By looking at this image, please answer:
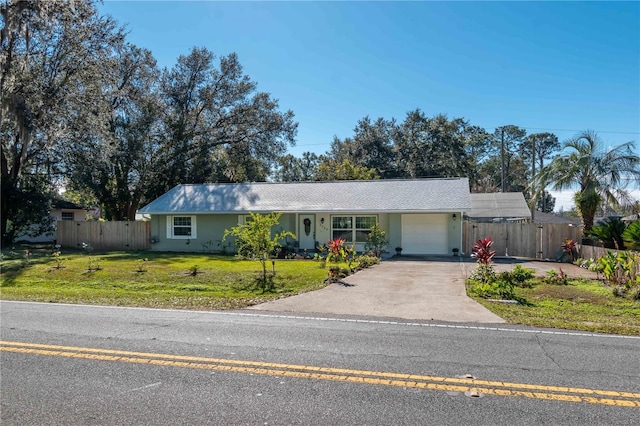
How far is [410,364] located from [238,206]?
19.1 meters

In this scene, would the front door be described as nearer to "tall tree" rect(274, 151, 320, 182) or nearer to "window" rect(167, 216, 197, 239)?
"window" rect(167, 216, 197, 239)

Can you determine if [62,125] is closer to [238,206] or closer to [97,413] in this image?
[238,206]

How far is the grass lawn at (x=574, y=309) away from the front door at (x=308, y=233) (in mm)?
12415

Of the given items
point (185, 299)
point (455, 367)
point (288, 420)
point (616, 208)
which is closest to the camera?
point (288, 420)

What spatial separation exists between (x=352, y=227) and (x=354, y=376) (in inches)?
692

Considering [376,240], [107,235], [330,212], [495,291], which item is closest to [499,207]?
[376,240]

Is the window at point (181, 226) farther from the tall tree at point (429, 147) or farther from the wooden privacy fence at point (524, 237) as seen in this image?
the tall tree at point (429, 147)

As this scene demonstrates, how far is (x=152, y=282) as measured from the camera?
13.5m

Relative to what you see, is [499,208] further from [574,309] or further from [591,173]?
[574,309]

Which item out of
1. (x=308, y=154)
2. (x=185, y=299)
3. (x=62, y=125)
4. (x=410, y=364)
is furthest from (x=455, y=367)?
(x=308, y=154)

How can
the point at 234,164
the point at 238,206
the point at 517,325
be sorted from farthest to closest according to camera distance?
the point at 234,164, the point at 238,206, the point at 517,325

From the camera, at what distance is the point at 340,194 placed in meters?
24.2

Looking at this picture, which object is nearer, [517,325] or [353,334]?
[353,334]

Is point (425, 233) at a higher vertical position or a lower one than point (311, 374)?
higher
